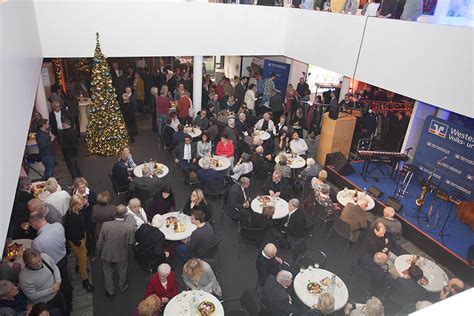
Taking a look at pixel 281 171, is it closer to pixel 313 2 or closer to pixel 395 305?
pixel 395 305

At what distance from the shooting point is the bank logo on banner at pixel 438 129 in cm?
912

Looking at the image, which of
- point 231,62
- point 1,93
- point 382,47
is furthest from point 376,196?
point 231,62

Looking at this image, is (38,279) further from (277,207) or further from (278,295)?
(277,207)

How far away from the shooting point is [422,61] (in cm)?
709

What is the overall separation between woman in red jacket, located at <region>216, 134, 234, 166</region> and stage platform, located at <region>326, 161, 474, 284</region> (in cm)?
301

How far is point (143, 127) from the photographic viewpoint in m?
12.8

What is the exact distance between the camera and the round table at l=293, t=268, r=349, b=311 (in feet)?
16.3

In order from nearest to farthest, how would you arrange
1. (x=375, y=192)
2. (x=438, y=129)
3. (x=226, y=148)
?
(x=375, y=192) < (x=226, y=148) < (x=438, y=129)

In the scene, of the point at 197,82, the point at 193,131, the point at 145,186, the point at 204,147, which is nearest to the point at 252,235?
the point at 145,186

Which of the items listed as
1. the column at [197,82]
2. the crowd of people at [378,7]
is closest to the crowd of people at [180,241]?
the column at [197,82]

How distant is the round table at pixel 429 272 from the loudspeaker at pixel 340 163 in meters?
3.91

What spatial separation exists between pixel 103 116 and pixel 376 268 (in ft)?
25.2

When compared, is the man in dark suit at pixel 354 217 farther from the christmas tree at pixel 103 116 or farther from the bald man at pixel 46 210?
the christmas tree at pixel 103 116

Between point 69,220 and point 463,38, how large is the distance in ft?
24.2
